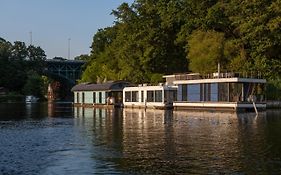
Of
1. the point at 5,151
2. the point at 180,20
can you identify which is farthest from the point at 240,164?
the point at 180,20

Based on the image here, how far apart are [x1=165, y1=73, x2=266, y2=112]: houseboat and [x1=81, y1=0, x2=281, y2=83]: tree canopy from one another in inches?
314

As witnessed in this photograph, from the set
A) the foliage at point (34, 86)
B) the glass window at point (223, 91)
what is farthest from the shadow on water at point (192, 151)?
the foliage at point (34, 86)

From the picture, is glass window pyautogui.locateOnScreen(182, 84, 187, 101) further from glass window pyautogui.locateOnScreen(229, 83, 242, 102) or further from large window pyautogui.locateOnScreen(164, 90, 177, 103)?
glass window pyautogui.locateOnScreen(229, 83, 242, 102)

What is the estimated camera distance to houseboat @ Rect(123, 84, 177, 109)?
88875 mm

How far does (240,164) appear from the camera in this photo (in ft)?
73.8

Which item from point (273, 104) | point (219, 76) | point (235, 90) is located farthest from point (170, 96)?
point (273, 104)

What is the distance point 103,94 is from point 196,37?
25.4 meters

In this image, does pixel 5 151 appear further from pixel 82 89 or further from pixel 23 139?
pixel 82 89

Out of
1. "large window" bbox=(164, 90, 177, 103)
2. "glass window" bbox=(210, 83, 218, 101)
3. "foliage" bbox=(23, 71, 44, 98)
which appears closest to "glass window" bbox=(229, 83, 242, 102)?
"glass window" bbox=(210, 83, 218, 101)

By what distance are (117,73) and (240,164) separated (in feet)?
346

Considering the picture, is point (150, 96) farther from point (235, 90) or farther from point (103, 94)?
point (235, 90)

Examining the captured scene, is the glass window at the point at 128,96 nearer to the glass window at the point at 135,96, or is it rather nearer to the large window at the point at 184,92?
the glass window at the point at 135,96

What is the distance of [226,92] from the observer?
251 feet

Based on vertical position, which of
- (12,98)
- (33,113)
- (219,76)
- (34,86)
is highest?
(219,76)
